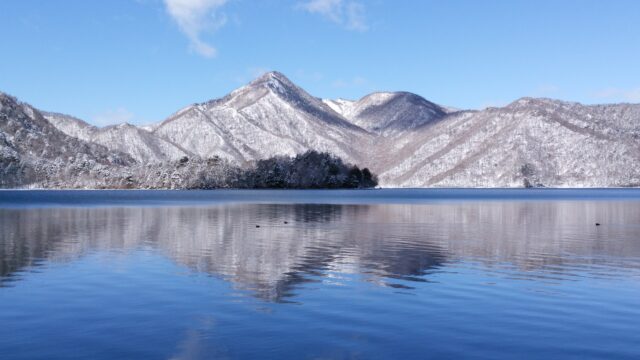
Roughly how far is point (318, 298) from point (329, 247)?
25.5 meters

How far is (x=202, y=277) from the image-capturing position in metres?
40.5

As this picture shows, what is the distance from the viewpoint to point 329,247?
58969 mm

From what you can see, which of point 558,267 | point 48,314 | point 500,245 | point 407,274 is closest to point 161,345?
point 48,314

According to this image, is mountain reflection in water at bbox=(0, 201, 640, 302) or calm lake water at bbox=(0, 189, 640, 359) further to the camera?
mountain reflection in water at bbox=(0, 201, 640, 302)

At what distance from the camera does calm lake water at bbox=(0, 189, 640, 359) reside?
24375mm

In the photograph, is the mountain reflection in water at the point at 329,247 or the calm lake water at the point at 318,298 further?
the mountain reflection in water at the point at 329,247

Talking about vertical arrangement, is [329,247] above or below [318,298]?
above

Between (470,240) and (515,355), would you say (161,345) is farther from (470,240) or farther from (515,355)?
(470,240)

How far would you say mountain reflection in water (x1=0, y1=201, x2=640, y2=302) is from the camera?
1684 inches

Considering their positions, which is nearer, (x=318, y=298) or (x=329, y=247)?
(x=318, y=298)

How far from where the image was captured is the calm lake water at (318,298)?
24.4 meters

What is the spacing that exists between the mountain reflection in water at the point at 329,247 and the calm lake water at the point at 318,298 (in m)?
0.28

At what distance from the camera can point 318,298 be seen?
110ft

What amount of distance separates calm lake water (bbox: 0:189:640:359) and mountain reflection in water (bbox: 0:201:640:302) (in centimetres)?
28
